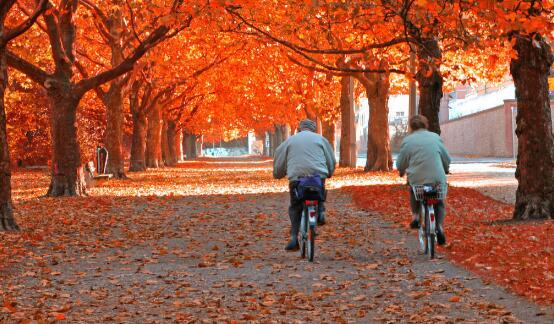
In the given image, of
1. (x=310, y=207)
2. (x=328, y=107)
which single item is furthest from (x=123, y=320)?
(x=328, y=107)

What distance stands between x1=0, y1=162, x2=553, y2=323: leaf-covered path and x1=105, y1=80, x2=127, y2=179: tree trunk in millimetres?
17184

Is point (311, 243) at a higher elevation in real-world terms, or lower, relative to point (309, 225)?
lower

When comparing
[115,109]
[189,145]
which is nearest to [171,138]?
[115,109]

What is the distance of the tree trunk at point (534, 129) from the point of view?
618 inches

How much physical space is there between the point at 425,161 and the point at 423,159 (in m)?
0.04

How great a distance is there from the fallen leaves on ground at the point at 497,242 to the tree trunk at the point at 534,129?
1.47 ft

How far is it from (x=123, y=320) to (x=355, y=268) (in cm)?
383

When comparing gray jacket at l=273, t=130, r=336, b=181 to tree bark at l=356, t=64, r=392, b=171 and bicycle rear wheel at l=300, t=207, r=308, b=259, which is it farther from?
tree bark at l=356, t=64, r=392, b=171

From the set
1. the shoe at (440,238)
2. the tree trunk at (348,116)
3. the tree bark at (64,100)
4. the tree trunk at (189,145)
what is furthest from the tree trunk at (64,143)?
the tree trunk at (189,145)

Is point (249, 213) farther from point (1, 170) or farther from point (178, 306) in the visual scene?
point (178, 306)

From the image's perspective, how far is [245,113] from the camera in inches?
2832

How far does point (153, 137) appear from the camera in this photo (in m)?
54.1

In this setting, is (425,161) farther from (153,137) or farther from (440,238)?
Answer: (153,137)

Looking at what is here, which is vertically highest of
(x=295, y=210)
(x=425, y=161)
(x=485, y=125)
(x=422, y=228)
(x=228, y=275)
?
(x=485, y=125)
